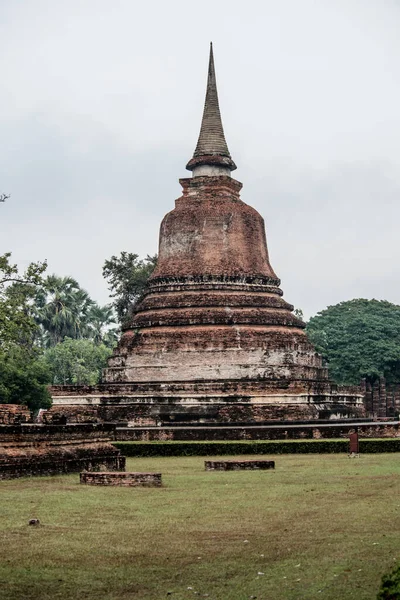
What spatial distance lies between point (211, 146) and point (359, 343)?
65.5ft

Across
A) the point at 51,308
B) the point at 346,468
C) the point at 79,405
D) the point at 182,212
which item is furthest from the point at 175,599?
the point at 51,308

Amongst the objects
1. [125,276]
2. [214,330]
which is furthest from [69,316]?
[214,330]

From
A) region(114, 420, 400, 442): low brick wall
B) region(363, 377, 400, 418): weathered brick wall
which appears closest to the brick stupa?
region(114, 420, 400, 442): low brick wall

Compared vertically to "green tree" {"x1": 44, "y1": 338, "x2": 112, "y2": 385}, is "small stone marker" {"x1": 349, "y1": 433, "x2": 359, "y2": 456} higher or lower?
lower

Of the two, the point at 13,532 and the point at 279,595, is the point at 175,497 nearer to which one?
the point at 13,532

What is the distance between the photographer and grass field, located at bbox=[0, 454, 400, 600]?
342 inches

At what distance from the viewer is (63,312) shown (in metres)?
74.4

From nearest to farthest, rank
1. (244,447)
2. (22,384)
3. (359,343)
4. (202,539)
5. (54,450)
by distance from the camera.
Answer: (202,539)
(54,450)
(244,447)
(22,384)
(359,343)

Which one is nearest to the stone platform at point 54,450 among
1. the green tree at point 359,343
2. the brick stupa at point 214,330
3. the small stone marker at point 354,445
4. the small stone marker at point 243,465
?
the small stone marker at point 243,465

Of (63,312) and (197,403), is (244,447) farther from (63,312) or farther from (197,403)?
(63,312)

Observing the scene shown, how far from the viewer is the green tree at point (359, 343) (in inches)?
2202

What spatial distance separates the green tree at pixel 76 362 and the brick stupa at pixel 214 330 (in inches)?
949

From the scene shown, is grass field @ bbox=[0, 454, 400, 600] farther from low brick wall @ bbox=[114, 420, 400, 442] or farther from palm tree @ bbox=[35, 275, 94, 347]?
palm tree @ bbox=[35, 275, 94, 347]

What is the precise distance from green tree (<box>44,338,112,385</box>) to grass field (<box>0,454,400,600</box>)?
4683 centimetres
